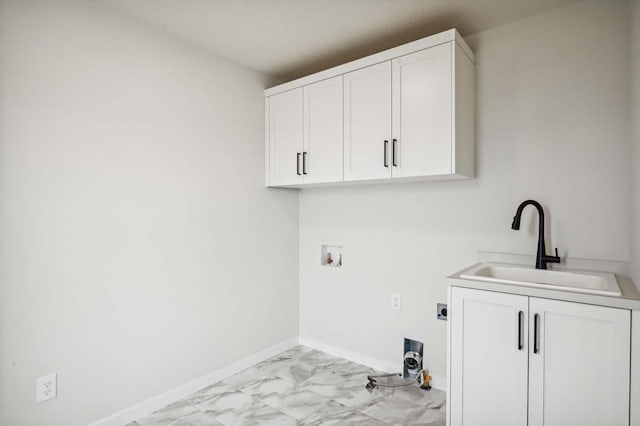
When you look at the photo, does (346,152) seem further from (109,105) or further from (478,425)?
(478,425)

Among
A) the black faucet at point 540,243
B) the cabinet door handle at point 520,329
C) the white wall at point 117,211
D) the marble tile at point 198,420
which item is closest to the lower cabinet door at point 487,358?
the cabinet door handle at point 520,329

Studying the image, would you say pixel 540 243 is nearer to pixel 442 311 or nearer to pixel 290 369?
pixel 442 311

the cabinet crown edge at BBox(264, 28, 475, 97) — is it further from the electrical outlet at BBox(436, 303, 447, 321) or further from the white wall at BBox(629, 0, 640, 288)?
the electrical outlet at BBox(436, 303, 447, 321)

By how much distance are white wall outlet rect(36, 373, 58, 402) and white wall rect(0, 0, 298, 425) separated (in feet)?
0.09

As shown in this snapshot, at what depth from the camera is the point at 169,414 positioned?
209cm

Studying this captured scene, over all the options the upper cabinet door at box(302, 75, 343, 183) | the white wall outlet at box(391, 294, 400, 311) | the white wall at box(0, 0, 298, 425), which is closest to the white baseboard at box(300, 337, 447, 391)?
the white wall outlet at box(391, 294, 400, 311)

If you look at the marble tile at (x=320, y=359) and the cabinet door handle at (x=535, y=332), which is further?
the marble tile at (x=320, y=359)

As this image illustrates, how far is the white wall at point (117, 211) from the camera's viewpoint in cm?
165

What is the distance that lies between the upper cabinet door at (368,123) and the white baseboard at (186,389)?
62.2 inches

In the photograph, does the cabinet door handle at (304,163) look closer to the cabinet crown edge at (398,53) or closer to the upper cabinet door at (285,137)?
the upper cabinet door at (285,137)

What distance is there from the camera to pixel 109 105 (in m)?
1.94

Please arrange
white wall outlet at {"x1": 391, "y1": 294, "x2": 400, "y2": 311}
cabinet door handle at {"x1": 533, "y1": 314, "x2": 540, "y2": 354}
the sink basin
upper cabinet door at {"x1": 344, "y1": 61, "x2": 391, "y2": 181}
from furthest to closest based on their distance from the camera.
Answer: white wall outlet at {"x1": 391, "y1": 294, "x2": 400, "y2": 311} → upper cabinet door at {"x1": 344, "y1": 61, "x2": 391, "y2": 181} → the sink basin → cabinet door handle at {"x1": 533, "y1": 314, "x2": 540, "y2": 354}

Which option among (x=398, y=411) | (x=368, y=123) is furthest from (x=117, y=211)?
(x=398, y=411)

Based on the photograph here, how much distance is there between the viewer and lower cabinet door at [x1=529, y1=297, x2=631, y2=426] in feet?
4.39
